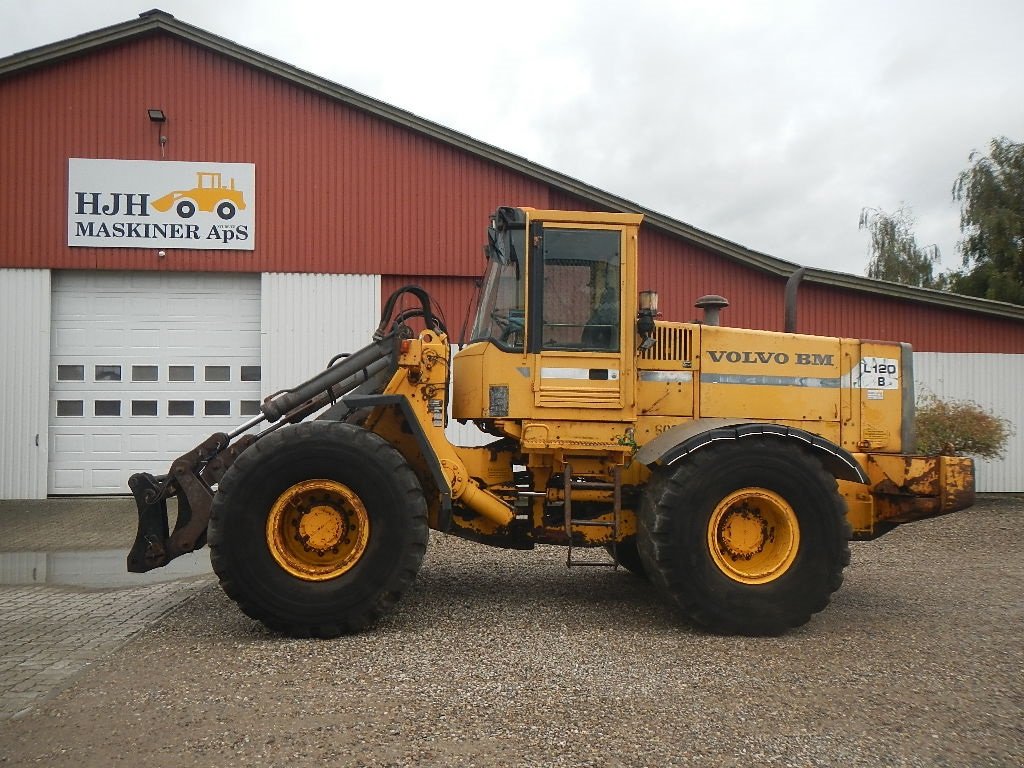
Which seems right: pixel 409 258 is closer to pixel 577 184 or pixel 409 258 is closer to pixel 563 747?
pixel 577 184

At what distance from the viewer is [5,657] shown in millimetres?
5426

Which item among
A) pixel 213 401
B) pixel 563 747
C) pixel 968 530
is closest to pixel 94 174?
pixel 213 401

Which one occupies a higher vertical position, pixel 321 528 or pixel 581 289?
pixel 581 289

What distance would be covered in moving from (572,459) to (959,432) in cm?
893

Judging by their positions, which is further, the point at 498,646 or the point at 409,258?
the point at 409,258

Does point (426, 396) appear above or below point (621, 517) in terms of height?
above

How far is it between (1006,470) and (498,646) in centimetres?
1186

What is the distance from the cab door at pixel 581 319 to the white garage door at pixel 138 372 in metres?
8.19

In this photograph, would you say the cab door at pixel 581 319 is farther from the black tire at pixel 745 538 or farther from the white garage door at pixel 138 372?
the white garage door at pixel 138 372

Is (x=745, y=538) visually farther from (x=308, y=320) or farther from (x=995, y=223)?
(x=995, y=223)

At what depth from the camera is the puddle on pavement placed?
26.2 ft

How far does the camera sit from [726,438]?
19.4 feet

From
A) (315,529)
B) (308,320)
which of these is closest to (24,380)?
(308,320)

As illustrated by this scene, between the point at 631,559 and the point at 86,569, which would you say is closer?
the point at 631,559
